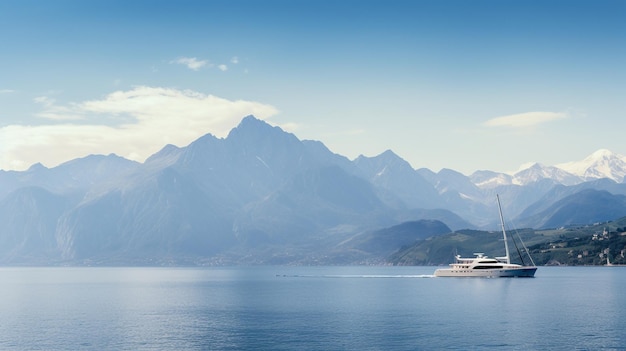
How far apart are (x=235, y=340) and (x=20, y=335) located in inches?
1937

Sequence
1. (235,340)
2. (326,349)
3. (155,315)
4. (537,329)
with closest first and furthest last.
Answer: (326,349), (235,340), (537,329), (155,315)

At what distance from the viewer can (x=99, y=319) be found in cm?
17812

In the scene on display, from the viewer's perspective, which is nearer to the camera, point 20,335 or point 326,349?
point 326,349

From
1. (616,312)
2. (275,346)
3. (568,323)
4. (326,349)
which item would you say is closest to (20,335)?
(275,346)

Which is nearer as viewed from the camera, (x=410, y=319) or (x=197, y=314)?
(x=410, y=319)

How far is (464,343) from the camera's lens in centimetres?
12825

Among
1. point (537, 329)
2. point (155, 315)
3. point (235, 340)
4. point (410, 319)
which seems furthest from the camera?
point (155, 315)

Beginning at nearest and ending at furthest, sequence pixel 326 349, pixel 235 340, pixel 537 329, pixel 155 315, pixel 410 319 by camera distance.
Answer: pixel 326 349, pixel 235 340, pixel 537 329, pixel 410 319, pixel 155 315

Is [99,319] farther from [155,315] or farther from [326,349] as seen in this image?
[326,349]

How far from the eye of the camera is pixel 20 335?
14862 cm

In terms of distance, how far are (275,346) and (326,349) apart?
10.3 m

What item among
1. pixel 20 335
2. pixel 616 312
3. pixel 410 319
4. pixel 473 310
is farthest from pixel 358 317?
pixel 20 335

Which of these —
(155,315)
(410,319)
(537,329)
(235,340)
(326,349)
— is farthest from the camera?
(155,315)

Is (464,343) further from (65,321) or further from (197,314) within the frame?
(65,321)
